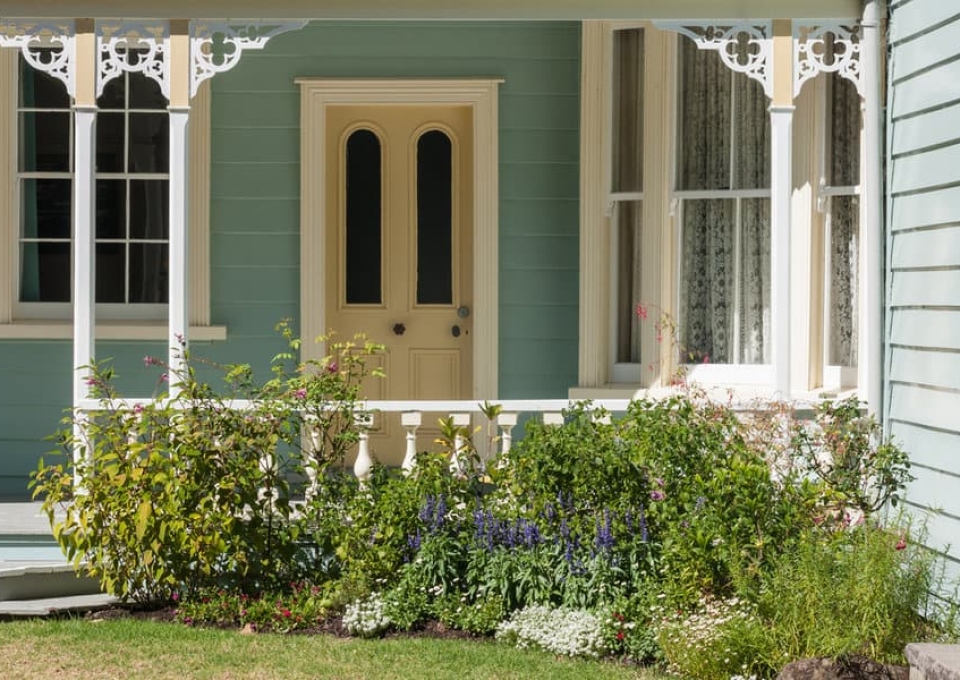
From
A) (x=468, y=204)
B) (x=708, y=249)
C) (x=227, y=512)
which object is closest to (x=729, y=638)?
(x=227, y=512)

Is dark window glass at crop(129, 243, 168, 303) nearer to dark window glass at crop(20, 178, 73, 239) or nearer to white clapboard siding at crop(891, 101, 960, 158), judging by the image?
dark window glass at crop(20, 178, 73, 239)

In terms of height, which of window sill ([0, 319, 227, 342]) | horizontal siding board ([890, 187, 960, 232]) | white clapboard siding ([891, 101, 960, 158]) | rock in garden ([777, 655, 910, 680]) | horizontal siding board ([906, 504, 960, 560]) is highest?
white clapboard siding ([891, 101, 960, 158])

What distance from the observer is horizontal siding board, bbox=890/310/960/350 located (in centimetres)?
670

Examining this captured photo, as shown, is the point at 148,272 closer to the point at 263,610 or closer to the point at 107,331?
the point at 107,331

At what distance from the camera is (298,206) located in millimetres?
10078

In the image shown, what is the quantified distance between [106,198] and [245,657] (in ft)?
14.3

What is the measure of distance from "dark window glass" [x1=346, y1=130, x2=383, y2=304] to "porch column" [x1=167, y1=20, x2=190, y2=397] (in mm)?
2552

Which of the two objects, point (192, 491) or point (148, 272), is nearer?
point (192, 491)

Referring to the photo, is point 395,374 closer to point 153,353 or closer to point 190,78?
point 153,353

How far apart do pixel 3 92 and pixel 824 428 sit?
5.88m

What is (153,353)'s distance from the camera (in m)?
9.92

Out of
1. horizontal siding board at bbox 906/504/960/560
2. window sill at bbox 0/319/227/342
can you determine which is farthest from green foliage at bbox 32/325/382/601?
horizontal siding board at bbox 906/504/960/560

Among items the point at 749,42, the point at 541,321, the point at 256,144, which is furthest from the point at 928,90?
the point at 256,144

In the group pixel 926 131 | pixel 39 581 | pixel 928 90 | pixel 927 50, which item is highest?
pixel 927 50
